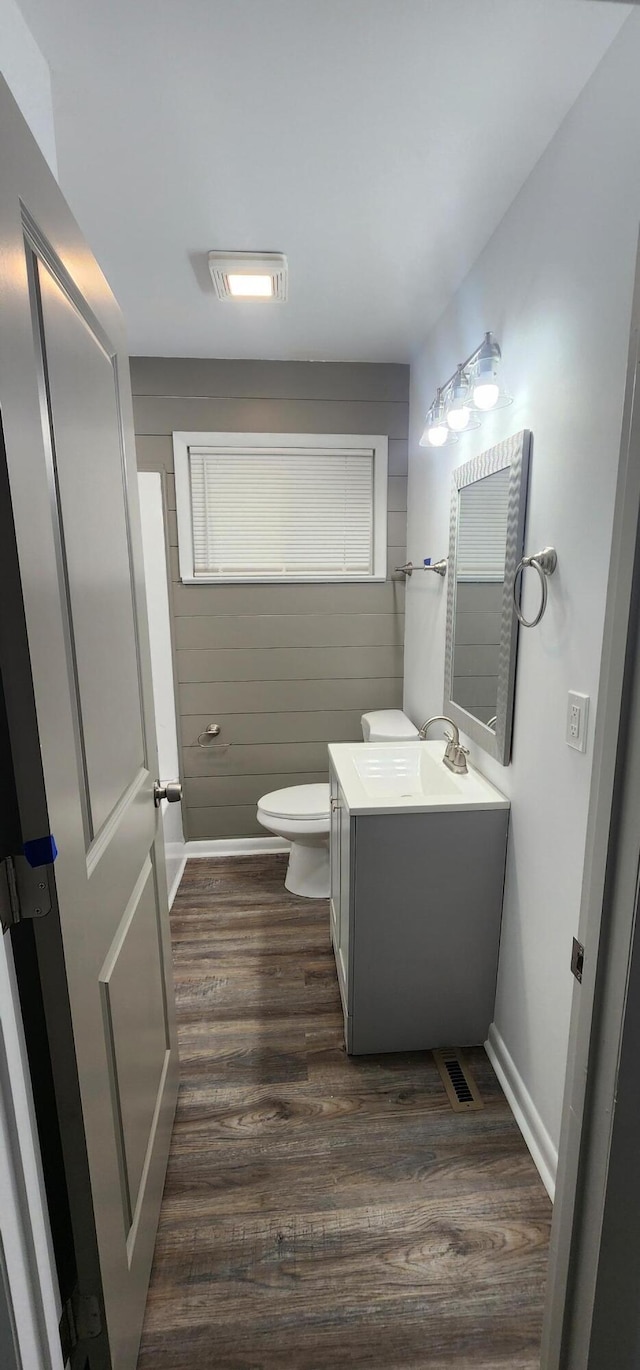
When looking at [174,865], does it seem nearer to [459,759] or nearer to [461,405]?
[459,759]

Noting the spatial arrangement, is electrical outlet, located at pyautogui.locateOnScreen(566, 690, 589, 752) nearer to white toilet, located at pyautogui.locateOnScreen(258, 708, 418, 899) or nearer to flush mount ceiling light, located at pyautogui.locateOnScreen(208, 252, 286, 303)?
white toilet, located at pyautogui.locateOnScreen(258, 708, 418, 899)

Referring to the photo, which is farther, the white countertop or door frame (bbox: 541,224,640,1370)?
the white countertop

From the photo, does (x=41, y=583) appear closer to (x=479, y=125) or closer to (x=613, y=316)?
(x=613, y=316)

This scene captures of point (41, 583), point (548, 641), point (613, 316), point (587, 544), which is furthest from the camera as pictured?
point (548, 641)

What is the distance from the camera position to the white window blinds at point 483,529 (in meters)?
1.59

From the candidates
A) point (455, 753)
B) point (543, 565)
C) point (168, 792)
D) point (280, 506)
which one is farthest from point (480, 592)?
point (280, 506)

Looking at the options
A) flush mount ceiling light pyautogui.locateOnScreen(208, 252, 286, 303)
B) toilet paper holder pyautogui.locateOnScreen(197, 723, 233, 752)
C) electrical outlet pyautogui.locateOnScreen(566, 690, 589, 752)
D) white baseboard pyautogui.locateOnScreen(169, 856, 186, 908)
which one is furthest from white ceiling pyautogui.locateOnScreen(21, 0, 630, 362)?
white baseboard pyautogui.locateOnScreen(169, 856, 186, 908)

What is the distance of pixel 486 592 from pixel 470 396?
570 millimetres

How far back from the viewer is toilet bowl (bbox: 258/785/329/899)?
2.41m

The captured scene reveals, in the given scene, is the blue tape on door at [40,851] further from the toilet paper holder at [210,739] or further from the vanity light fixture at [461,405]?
the toilet paper holder at [210,739]

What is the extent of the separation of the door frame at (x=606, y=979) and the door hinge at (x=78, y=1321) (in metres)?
0.70

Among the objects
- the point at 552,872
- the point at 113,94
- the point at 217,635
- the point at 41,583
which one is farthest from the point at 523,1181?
the point at 113,94

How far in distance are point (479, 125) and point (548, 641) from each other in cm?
118

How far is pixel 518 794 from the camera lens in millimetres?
1563
